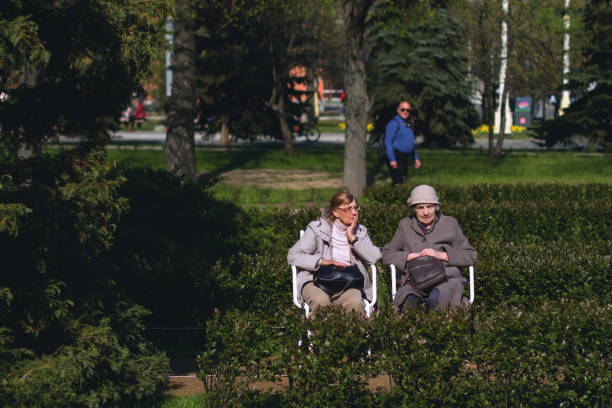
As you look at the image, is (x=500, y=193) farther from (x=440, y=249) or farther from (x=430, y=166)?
(x=430, y=166)

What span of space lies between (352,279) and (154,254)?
3.16m

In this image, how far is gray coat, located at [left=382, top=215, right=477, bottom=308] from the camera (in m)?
6.89

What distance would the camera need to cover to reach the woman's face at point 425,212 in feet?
23.1

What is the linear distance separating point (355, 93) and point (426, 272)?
33.7 feet

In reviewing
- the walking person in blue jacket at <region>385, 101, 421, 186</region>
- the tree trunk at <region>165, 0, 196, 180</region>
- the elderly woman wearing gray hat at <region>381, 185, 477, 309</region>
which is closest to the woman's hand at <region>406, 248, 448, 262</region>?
the elderly woman wearing gray hat at <region>381, 185, 477, 309</region>

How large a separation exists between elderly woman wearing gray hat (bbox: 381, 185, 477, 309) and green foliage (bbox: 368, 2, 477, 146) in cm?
2439

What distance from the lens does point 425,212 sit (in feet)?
23.2

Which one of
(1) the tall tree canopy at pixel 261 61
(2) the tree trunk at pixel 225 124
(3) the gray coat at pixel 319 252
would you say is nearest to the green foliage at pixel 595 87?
(1) the tall tree canopy at pixel 261 61

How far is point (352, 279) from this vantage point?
22.4ft

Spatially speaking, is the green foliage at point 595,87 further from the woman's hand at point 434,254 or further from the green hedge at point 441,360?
the green hedge at point 441,360

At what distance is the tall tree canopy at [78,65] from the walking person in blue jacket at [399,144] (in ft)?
29.9

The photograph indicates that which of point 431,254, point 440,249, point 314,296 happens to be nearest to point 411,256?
point 431,254

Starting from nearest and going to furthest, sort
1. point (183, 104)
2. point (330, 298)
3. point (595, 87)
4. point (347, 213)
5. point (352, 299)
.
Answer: point (352, 299) < point (330, 298) < point (347, 213) < point (183, 104) < point (595, 87)

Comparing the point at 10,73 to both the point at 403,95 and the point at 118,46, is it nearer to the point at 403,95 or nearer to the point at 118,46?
the point at 118,46
